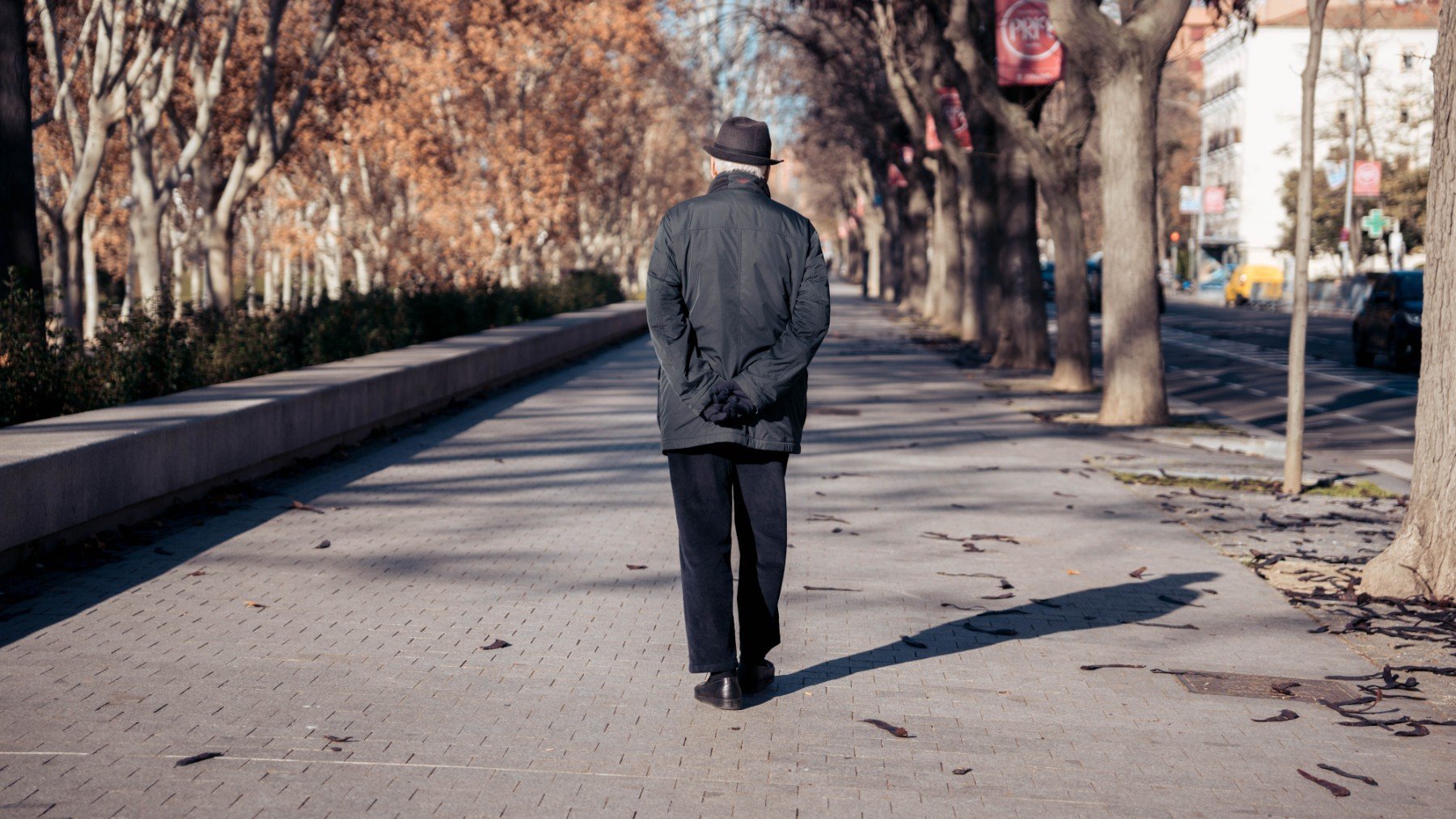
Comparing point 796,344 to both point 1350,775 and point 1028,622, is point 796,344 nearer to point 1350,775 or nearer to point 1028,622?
point 1350,775

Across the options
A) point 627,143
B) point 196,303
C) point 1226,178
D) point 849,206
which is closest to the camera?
point 196,303

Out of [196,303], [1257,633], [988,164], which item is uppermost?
[988,164]

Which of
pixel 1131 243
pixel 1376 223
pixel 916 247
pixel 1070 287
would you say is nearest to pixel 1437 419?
pixel 1131 243

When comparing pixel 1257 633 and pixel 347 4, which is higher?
pixel 347 4

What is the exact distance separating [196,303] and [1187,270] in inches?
3560

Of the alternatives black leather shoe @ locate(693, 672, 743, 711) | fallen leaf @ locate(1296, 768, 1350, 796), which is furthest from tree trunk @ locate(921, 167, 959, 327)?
fallen leaf @ locate(1296, 768, 1350, 796)

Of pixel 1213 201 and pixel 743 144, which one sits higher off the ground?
pixel 1213 201

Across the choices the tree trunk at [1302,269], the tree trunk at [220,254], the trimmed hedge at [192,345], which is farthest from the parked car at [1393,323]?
the tree trunk at [220,254]

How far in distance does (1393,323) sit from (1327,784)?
80.1 feet

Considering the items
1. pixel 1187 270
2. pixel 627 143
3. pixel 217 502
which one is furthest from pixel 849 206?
pixel 217 502

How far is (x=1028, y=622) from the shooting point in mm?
7539

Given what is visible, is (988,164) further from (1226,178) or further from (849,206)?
(1226,178)

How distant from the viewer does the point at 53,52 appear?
890 inches

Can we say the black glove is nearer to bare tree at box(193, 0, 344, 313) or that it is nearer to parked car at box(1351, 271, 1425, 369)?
bare tree at box(193, 0, 344, 313)
